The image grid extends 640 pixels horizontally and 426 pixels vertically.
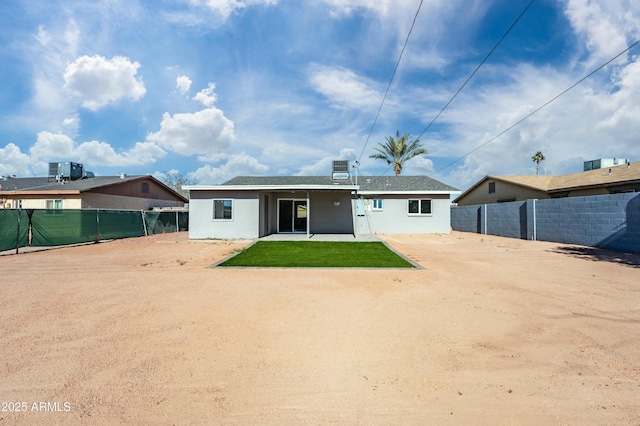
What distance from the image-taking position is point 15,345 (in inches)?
134

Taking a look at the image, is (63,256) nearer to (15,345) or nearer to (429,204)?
(15,345)

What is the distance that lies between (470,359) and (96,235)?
17.1 meters

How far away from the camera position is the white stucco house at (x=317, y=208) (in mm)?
15336

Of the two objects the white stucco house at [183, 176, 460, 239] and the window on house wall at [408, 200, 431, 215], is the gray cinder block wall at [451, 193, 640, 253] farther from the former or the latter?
the window on house wall at [408, 200, 431, 215]

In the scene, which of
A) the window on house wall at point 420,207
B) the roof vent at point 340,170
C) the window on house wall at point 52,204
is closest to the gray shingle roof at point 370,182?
the roof vent at point 340,170

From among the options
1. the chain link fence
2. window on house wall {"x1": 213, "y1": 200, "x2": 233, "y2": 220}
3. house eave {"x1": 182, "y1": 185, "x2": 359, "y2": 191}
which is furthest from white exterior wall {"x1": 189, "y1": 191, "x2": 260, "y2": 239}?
the chain link fence

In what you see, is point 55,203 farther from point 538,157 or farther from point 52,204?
point 538,157

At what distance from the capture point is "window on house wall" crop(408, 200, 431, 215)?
18.9 m

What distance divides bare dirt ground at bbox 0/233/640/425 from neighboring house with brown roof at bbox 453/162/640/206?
1300cm

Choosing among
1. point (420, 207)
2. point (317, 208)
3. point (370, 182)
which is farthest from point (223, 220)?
point (420, 207)

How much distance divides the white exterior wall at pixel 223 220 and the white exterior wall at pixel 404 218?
7.00 meters

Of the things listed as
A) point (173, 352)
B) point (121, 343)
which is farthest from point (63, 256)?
point (173, 352)

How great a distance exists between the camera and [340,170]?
19.9 meters

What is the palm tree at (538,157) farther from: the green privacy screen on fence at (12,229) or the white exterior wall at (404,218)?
the green privacy screen on fence at (12,229)
